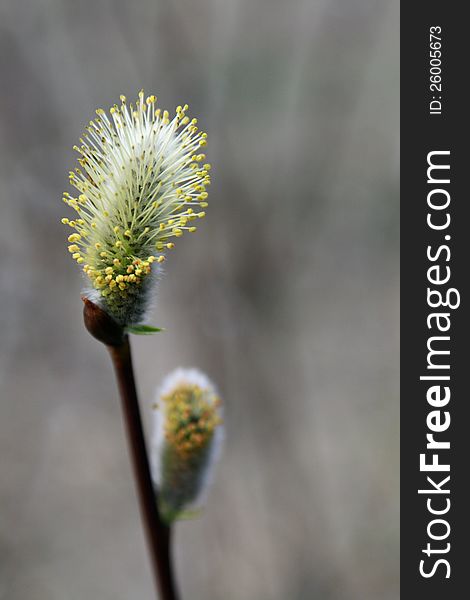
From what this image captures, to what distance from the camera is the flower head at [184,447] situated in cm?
146

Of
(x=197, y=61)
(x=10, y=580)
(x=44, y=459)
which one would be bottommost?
(x=10, y=580)

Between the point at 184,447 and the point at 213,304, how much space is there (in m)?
2.25

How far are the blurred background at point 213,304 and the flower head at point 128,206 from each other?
2.24 metres

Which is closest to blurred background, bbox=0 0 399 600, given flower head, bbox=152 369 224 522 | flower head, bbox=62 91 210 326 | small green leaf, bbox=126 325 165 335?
flower head, bbox=152 369 224 522

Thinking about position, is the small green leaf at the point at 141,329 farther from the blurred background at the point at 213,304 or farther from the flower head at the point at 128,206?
the blurred background at the point at 213,304

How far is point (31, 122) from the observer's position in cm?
369

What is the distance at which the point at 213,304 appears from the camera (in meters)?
3.69

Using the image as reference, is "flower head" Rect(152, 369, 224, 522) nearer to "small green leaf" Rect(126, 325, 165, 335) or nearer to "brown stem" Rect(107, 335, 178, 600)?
"brown stem" Rect(107, 335, 178, 600)

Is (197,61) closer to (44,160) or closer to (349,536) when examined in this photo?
(44,160)

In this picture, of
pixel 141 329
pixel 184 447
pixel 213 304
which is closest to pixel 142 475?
pixel 184 447

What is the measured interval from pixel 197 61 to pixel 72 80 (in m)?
0.81

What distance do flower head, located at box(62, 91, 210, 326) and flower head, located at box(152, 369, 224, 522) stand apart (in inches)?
15.8

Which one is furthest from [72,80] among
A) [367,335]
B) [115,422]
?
[367,335]

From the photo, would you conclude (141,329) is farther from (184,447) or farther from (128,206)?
(184,447)
